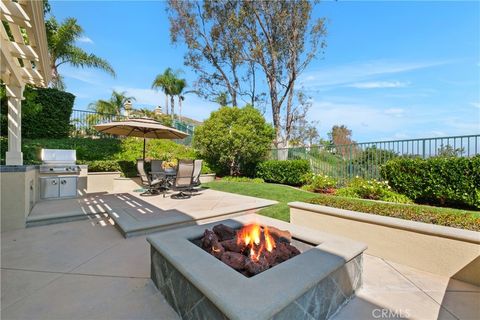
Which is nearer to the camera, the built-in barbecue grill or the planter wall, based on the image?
the built-in barbecue grill

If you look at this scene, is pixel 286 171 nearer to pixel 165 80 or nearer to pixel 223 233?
pixel 223 233

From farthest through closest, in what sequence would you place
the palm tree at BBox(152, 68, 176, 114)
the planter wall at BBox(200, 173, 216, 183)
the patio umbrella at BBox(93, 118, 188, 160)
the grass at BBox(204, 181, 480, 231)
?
the palm tree at BBox(152, 68, 176, 114) → the planter wall at BBox(200, 173, 216, 183) → the patio umbrella at BBox(93, 118, 188, 160) → the grass at BBox(204, 181, 480, 231)

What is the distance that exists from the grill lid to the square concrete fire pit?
254 inches

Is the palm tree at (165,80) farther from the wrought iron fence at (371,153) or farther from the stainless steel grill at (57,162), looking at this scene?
the stainless steel grill at (57,162)

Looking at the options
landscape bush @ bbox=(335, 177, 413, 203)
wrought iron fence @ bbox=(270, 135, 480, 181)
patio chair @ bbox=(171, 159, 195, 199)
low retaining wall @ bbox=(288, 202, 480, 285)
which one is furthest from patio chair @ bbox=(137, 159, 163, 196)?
wrought iron fence @ bbox=(270, 135, 480, 181)

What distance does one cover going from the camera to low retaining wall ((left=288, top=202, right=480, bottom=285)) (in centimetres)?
249

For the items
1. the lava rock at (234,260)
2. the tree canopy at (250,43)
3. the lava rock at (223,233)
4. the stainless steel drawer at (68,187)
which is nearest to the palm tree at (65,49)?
the tree canopy at (250,43)

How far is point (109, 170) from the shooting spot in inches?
339

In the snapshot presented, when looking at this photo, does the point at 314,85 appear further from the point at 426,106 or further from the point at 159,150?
the point at 159,150

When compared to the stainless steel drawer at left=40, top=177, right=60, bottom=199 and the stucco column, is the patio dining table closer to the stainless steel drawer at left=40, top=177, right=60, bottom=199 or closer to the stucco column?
the stainless steel drawer at left=40, top=177, right=60, bottom=199

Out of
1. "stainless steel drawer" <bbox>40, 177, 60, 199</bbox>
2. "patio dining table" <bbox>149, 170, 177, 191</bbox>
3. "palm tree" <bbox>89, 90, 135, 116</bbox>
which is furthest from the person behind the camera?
"palm tree" <bbox>89, 90, 135, 116</bbox>

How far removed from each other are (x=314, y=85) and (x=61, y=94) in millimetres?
14238

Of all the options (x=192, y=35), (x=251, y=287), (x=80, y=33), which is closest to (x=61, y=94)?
(x=80, y=33)

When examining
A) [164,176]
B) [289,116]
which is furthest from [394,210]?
[289,116]
